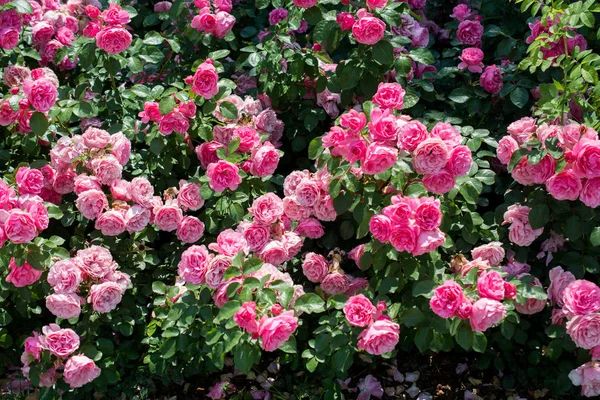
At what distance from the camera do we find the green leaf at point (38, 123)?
3.19m

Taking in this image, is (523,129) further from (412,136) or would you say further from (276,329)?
(276,329)

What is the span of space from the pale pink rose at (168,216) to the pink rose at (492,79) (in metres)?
1.35

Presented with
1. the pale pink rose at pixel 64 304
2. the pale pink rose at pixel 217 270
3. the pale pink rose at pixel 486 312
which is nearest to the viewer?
the pale pink rose at pixel 486 312

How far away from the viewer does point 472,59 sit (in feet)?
11.6

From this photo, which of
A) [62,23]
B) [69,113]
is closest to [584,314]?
[69,113]

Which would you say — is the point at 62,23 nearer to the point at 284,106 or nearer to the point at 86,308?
the point at 284,106

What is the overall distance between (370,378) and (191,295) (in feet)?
2.47

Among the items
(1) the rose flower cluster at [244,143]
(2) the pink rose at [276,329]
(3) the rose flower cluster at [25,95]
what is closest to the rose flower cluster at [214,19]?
(1) the rose flower cluster at [244,143]

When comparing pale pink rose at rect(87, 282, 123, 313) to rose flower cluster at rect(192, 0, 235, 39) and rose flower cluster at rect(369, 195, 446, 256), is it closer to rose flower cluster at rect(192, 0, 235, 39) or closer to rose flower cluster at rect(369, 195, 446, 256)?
rose flower cluster at rect(369, 195, 446, 256)

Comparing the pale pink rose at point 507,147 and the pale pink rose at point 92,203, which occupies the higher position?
the pale pink rose at point 507,147

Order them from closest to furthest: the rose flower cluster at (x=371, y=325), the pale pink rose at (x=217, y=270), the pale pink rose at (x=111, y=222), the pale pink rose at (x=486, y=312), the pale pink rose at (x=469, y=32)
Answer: the pale pink rose at (x=486, y=312) < the rose flower cluster at (x=371, y=325) < the pale pink rose at (x=217, y=270) < the pale pink rose at (x=111, y=222) < the pale pink rose at (x=469, y=32)

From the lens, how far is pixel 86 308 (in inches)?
120

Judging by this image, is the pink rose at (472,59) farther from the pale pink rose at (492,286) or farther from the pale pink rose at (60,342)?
the pale pink rose at (60,342)

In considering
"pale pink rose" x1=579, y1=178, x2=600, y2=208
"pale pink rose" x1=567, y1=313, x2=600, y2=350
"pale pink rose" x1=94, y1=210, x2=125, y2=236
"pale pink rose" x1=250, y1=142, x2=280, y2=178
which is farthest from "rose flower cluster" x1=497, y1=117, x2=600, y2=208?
"pale pink rose" x1=94, y1=210, x2=125, y2=236
